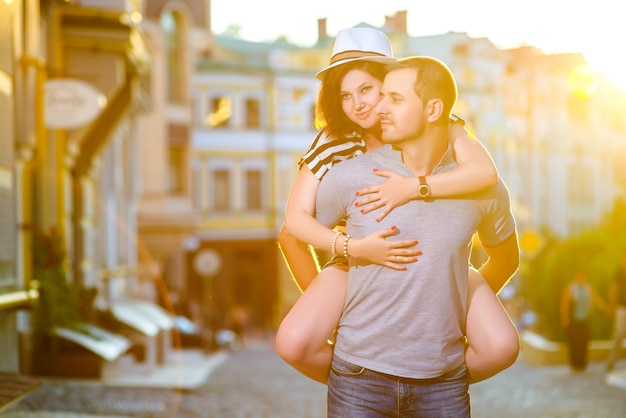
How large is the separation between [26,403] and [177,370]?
11624mm

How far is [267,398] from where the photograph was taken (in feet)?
53.2

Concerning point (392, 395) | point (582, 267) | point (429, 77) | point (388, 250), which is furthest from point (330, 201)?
point (582, 267)

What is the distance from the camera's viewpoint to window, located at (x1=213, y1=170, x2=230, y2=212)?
57.7 meters

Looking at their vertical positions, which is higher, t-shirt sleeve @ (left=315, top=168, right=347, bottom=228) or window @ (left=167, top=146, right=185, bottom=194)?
t-shirt sleeve @ (left=315, top=168, right=347, bottom=228)

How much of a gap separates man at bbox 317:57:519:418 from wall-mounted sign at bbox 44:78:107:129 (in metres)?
12.3

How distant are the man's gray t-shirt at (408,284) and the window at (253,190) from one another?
53686mm

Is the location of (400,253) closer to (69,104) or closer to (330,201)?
(330,201)

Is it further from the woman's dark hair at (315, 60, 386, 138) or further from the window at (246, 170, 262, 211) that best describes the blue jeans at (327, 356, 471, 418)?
the window at (246, 170, 262, 211)

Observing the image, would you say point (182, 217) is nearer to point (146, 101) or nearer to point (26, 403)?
point (146, 101)

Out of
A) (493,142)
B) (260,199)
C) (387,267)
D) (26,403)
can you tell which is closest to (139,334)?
(26,403)

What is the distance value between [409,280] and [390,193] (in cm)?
29

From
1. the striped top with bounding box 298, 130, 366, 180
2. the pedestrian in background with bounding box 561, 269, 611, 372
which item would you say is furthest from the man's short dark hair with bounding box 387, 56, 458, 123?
the pedestrian in background with bounding box 561, 269, 611, 372

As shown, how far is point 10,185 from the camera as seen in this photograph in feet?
35.4

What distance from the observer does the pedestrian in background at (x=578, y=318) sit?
20.2 meters
